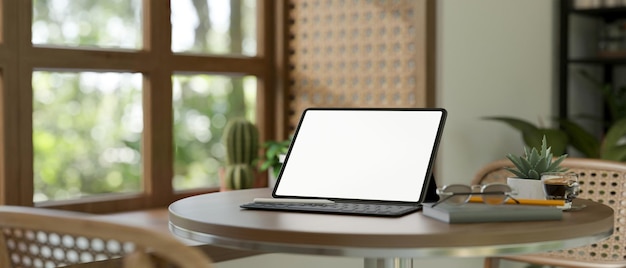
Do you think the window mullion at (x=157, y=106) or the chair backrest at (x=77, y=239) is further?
the window mullion at (x=157, y=106)

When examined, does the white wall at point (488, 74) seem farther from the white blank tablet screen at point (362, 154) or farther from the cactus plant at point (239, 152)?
the white blank tablet screen at point (362, 154)

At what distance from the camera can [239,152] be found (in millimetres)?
2756

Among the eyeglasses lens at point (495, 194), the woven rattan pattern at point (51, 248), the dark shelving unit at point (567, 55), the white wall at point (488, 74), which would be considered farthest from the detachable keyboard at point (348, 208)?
the dark shelving unit at point (567, 55)

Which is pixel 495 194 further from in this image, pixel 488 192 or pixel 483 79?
pixel 483 79

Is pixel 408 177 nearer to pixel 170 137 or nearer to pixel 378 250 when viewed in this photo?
pixel 378 250

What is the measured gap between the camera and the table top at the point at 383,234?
1.33 meters

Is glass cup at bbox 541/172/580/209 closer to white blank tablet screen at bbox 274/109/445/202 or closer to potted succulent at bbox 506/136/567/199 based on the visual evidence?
potted succulent at bbox 506/136/567/199

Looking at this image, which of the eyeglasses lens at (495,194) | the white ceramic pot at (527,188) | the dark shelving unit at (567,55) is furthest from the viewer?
the dark shelving unit at (567,55)

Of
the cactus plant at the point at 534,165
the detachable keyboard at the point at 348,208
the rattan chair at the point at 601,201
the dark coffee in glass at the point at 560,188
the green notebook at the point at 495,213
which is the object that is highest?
the cactus plant at the point at 534,165

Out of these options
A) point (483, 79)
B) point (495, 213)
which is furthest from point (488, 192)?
point (483, 79)

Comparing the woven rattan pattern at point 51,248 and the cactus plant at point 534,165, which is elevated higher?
the cactus plant at point 534,165

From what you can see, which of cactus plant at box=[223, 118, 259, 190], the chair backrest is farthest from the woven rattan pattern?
cactus plant at box=[223, 118, 259, 190]

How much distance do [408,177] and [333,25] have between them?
1.38 m

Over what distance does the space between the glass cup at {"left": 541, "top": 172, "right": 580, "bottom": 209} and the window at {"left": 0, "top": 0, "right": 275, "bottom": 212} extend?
1.41m
